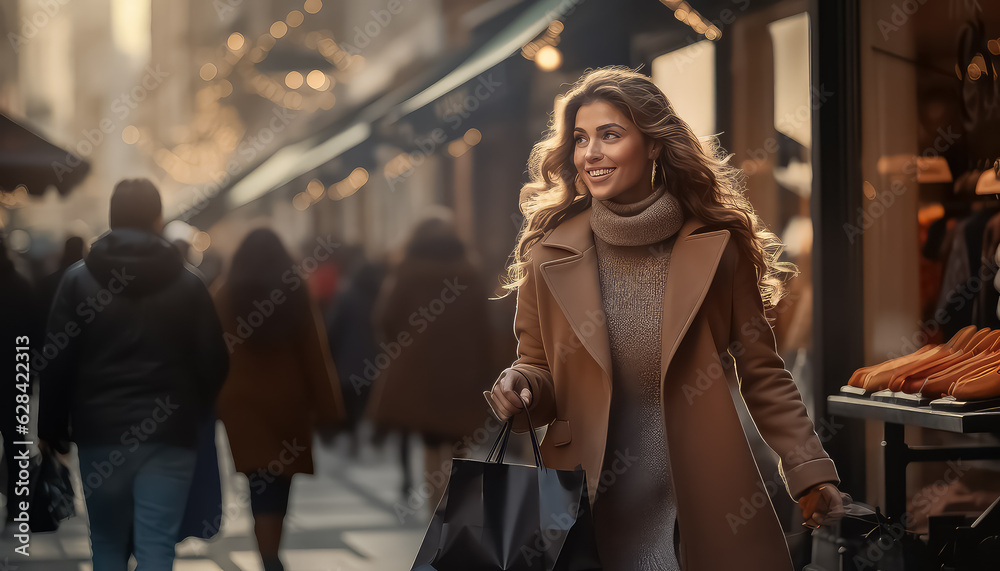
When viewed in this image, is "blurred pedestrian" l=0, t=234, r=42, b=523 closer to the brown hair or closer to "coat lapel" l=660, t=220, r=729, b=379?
the brown hair

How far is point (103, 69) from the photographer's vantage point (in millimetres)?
4352

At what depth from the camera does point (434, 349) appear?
4590mm

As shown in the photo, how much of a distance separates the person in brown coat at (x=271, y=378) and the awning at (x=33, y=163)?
84cm

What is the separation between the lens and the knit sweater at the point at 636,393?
2.50 m

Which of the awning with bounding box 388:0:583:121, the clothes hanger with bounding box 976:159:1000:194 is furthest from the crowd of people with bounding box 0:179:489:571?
the clothes hanger with bounding box 976:159:1000:194

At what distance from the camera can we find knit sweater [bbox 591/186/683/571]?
2.50 metres

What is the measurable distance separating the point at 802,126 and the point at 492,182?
1835 mm

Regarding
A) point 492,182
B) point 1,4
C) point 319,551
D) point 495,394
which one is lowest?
point 319,551

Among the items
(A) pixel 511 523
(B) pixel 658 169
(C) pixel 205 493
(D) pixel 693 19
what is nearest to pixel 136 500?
(C) pixel 205 493

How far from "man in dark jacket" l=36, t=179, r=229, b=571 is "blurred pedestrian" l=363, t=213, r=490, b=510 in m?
0.83

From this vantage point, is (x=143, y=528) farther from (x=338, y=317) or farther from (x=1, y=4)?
(x=1, y=4)

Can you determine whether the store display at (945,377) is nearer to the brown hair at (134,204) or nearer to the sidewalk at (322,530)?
the sidewalk at (322,530)

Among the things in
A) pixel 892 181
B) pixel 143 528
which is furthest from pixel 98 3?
pixel 892 181

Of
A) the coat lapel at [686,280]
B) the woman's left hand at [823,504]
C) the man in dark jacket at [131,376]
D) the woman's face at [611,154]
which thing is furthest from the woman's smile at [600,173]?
the man in dark jacket at [131,376]
